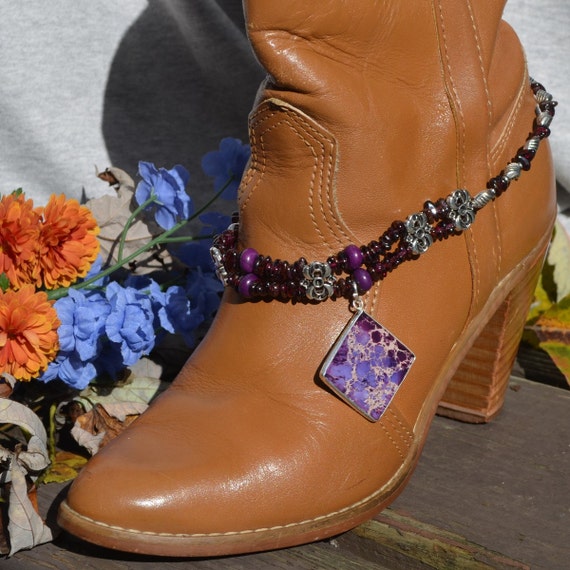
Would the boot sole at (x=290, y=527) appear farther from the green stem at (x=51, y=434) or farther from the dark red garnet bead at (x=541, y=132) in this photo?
the green stem at (x=51, y=434)

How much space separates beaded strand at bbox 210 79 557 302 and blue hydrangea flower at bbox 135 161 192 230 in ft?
1.05

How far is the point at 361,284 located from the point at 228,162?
0.52 m

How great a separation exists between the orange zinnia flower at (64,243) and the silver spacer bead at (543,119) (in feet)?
2.12

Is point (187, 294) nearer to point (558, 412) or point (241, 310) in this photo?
point (241, 310)

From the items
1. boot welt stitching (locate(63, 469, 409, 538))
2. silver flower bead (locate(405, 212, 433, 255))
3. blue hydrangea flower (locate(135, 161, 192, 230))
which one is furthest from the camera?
blue hydrangea flower (locate(135, 161, 192, 230))

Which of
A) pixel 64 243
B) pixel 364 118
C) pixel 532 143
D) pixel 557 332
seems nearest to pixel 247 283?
pixel 364 118

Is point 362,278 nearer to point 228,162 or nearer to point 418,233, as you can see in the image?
point 418,233

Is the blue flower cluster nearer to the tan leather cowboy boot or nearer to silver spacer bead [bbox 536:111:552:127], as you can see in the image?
the tan leather cowboy boot

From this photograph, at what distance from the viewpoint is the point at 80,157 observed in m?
1.82

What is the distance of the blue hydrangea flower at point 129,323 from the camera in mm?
1219

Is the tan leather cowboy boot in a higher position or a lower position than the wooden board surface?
higher

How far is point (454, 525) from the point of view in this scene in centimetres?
103

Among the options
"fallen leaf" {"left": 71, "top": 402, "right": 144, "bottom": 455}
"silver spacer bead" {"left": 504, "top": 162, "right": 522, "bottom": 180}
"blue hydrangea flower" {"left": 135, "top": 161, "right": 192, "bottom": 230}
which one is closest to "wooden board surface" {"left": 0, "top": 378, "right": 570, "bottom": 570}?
"fallen leaf" {"left": 71, "top": 402, "right": 144, "bottom": 455}

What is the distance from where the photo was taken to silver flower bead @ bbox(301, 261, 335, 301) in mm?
986
